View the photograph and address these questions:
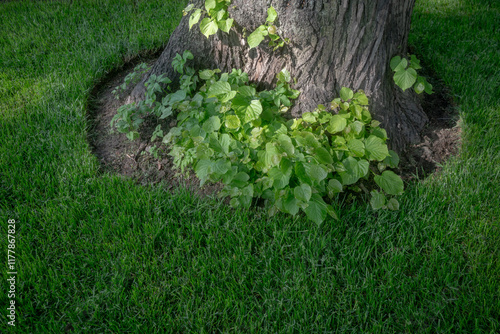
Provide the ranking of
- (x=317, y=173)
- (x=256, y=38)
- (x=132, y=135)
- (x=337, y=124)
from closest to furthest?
(x=317, y=173) → (x=337, y=124) → (x=256, y=38) → (x=132, y=135)

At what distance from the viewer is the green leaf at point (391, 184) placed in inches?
88.1

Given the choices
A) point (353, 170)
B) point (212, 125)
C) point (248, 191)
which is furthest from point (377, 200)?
point (212, 125)

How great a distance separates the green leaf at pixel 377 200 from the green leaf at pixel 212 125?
1.00 metres

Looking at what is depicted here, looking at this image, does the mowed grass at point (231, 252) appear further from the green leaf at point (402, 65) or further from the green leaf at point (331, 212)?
the green leaf at point (402, 65)

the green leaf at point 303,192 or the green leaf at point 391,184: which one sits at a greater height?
the green leaf at point 303,192

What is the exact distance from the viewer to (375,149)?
→ 225 centimetres

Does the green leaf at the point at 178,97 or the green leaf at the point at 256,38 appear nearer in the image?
the green leaf at the point at 256,38

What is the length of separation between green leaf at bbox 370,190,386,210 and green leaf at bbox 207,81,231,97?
3.55ft

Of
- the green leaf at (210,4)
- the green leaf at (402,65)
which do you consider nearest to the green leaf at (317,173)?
the green leaf at (402,65)

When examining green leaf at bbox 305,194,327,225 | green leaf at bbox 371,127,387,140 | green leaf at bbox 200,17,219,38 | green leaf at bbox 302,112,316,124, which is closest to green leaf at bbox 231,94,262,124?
green leaf at bbox 302,112,316,124

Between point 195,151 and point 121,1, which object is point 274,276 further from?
point 121,1

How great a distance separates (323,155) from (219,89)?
0.79m

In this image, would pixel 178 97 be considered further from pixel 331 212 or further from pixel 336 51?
pixel 331 212

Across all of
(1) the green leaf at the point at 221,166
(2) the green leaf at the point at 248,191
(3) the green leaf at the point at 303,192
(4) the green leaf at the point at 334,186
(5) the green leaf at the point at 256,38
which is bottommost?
(4) the green leaf at the point at 334,186
